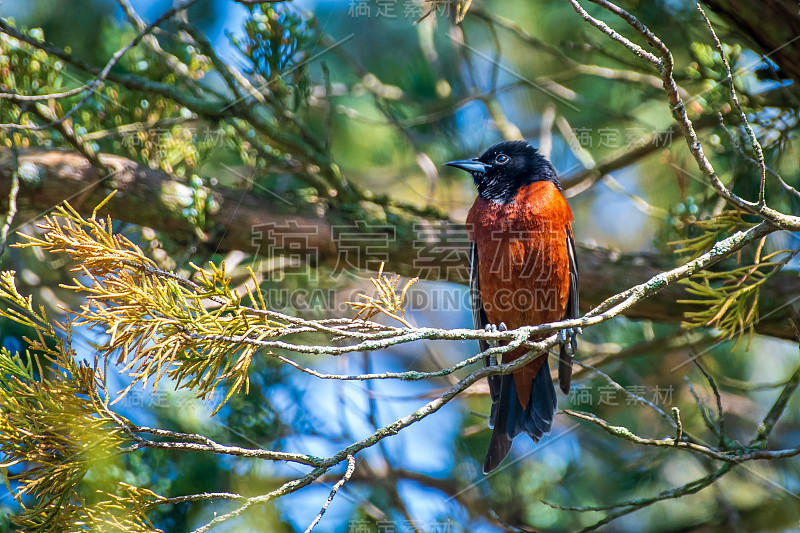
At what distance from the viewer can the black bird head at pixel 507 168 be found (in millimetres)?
3781

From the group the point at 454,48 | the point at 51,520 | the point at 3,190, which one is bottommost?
the point at 51,520

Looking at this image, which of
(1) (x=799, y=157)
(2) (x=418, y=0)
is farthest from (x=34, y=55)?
(1) (x=799, y=157)

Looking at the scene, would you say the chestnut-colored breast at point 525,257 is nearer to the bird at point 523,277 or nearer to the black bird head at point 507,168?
the bird at point 523,277

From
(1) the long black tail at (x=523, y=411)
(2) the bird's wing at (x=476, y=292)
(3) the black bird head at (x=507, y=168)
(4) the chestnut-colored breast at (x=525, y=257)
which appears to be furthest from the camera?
(3) the black bird head at (x=507, y=168)

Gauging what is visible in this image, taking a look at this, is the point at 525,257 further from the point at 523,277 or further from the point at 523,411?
the point at 523,411

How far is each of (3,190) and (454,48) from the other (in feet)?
11.9

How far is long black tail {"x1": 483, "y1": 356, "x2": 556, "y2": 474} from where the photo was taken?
11.6 feet

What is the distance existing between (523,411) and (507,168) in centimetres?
150

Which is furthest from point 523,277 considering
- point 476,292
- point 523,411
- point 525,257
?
point 523,411

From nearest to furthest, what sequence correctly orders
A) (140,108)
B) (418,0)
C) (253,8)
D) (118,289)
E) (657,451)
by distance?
(118,289)
(253,8)
(140,108)
(657,451)
(418,0)

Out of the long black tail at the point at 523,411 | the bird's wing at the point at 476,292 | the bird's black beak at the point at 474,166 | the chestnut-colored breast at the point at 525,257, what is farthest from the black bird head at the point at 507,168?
the long black tail at the point at 523,411

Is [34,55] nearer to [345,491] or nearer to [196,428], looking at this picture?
[196,428]

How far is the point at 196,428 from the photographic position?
3.56 m

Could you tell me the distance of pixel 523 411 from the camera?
361 cm
